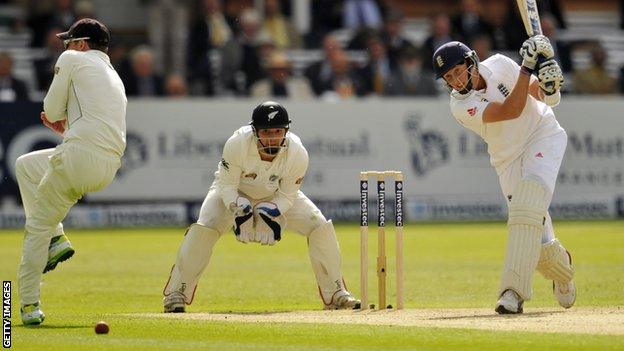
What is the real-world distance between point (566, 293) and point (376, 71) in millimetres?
11799

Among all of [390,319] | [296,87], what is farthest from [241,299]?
[296,87]

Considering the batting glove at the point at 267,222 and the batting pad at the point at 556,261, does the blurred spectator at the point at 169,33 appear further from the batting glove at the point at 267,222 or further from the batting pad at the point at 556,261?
the batting pad at the point at 556,261

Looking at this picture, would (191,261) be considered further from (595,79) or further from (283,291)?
(595,79)

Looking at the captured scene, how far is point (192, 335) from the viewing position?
8578 mm

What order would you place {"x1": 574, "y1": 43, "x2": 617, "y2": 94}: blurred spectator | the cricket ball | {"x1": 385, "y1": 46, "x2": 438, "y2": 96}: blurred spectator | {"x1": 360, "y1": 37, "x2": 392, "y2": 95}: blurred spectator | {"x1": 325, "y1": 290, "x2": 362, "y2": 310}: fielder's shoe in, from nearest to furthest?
the cricket ball, {"x1": 325, "y1": 290, "x2": 362, "y2": 310}: fielder's shoe, {"x1": 385, "y1": 46, "x2": 438, "y2": 96}: blurred spectator, {"x1": 360, "y1": 37, "x2": 392, "y2": 95}: blurred spectator, {"x1": 574, "y1": 43, "x2": 617, "y2": 94}: blurred spectator

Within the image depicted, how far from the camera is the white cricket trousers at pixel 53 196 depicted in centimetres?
908

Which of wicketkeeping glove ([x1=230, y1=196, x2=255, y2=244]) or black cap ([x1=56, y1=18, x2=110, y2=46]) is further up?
black cap ([x1=56, y1=18, x2=110, y2=46])

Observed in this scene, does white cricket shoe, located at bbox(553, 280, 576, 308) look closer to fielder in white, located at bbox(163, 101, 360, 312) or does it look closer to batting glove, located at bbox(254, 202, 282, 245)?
fielder in white, located at bbox(163, 101, 360, 312)

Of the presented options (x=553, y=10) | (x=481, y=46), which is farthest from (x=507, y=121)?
(x=553, y=10)

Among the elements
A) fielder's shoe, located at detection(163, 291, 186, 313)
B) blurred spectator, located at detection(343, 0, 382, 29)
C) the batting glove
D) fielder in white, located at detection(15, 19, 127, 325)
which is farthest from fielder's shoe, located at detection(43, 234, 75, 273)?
blurred spectator, located at detection(343, 0, 382, 29)

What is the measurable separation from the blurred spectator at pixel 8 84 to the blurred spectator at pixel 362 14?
5919mm

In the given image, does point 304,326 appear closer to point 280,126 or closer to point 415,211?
point 280,126

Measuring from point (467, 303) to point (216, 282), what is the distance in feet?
10.0

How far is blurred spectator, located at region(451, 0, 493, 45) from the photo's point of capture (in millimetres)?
22484
